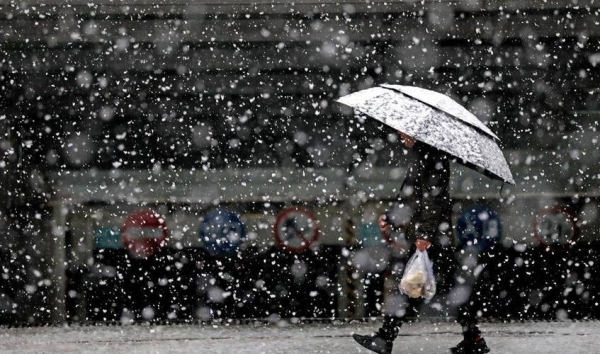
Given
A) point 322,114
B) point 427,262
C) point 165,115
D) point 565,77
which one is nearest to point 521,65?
point 565,77

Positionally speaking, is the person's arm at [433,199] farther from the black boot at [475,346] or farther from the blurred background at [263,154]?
the blurred background at [263,154]

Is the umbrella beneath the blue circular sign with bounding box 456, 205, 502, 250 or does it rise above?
above

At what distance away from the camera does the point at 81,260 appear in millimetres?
8781

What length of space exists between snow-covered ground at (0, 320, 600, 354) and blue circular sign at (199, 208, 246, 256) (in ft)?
4.57

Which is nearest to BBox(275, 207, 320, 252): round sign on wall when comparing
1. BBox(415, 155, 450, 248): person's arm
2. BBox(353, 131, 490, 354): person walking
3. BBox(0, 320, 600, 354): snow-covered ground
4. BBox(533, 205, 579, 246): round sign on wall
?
BBox(0, 320, 600, 354): snow-covered ground

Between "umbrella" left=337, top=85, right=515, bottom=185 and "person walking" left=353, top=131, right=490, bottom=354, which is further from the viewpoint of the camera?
"person walking" left=353, top=131, right=490, bottom=354

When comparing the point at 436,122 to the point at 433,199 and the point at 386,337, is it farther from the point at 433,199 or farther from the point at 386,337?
the point at 386,337

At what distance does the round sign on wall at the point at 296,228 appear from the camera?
884 cm

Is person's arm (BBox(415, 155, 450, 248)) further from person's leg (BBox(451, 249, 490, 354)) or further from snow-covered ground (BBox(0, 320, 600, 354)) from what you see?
snow-covered ground (BBox(0, 320, 600, 354))

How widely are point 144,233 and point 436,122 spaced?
434cm

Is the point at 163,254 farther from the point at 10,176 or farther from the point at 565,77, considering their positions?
the point at 565,77

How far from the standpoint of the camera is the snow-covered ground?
6.36 meters

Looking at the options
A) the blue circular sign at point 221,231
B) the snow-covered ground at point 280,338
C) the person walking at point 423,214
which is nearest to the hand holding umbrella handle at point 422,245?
the person walking at point 423,214

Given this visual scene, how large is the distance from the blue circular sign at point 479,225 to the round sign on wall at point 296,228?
1.32 meters
